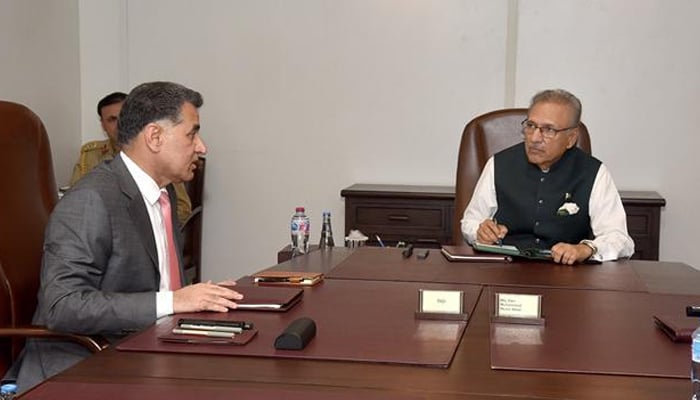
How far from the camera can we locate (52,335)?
93.6 inches

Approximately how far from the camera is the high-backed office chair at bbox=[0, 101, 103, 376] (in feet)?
8.50

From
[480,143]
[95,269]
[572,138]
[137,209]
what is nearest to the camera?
[95,269]

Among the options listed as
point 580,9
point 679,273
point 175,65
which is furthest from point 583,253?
point 175,65

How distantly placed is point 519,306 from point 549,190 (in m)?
1.68

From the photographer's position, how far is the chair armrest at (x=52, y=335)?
2.35 m

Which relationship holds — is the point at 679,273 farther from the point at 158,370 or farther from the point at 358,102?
the point at 358,102

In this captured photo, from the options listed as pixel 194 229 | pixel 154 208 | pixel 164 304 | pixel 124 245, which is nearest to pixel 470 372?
pixel 164 304

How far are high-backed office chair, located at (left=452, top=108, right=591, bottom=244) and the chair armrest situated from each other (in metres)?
2.02

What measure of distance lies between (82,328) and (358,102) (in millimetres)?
3536

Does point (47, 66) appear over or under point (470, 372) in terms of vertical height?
over

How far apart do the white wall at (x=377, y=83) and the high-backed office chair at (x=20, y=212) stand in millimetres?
2942

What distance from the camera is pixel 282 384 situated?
64.4 inches

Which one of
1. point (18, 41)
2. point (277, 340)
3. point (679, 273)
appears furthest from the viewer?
point (18, 41)

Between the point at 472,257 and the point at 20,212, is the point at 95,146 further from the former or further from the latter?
the point at 472,257
